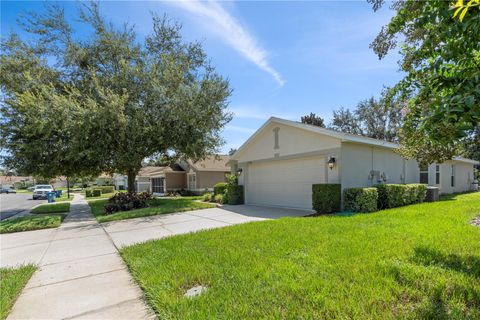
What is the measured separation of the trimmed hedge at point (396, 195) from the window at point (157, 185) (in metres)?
24.4

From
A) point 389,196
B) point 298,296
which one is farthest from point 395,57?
point 298,296

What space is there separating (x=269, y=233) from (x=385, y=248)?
8.88 feet

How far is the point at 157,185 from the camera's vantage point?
1261 inches

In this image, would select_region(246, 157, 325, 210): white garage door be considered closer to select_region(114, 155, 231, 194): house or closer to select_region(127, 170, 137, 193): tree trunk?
select_region(127, 170, 137, 193): tree trunk

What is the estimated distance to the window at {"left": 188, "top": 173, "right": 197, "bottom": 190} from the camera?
1038 inches

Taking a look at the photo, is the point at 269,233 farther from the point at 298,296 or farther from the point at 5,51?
the point at 5,51

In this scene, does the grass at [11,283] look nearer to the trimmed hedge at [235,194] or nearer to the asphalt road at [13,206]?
the trimmed hedge at [235,194]

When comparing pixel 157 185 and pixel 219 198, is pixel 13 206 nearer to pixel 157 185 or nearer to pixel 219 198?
pixel 157 185

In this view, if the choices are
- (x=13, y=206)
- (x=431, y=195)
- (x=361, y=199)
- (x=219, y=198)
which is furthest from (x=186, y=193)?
(x=431, y=195)

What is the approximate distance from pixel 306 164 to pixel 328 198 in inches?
90.5

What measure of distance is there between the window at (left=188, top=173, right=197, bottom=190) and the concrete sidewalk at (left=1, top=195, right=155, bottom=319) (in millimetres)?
18638

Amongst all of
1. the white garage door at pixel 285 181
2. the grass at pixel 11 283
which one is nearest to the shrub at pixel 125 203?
the white garage door at pixel 285 181

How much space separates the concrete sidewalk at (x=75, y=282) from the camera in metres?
3.37

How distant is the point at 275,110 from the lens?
17281 mm
